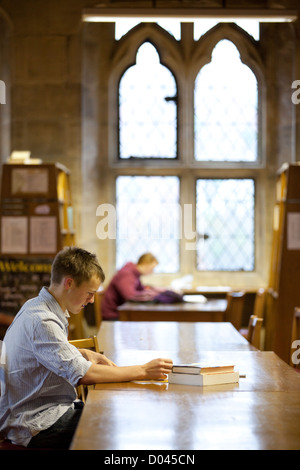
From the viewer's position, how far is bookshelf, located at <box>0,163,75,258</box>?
716 centimetres

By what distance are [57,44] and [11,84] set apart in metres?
0.68

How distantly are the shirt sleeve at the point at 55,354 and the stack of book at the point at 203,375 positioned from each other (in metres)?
0.38

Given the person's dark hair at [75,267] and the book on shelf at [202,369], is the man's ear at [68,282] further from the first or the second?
the book on shelf at [202,369]

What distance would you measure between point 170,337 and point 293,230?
3.27 m

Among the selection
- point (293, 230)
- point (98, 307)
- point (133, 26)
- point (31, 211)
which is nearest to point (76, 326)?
point (98, 307)

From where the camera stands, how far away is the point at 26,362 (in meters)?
2.65

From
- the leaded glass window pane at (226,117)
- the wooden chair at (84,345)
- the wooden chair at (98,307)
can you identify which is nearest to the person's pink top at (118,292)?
the wooden chair at (98,307)

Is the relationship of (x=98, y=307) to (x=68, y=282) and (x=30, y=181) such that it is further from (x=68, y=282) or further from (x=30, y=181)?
(x=68, y=282)

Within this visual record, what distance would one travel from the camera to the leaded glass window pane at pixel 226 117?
8.73 metres

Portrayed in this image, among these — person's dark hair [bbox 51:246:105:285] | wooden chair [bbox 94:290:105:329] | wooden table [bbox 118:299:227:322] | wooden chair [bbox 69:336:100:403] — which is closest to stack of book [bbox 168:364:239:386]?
person's dark hair [bbox 51:246:105:285]

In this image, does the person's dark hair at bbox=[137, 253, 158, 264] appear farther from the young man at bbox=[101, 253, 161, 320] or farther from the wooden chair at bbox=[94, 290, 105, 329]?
the wooden chair at bbox=[94, 290, 105, 329]

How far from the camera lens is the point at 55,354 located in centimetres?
260

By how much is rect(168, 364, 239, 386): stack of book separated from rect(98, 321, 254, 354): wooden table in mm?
932

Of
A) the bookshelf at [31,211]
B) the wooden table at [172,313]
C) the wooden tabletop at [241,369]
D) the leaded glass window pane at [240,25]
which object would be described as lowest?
the wooden table at [172,313]
